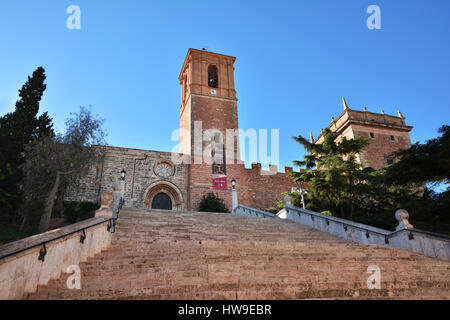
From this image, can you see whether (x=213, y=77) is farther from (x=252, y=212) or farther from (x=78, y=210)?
(x=78, y=210)

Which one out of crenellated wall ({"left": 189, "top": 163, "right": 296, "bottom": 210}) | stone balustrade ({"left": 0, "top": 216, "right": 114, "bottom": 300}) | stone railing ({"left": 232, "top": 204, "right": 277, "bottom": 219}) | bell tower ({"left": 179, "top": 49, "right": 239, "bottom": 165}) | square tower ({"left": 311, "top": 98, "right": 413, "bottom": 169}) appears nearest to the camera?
stone balustrade ({"left": 0, "top": 216, "right": 114, "bottom": 300})

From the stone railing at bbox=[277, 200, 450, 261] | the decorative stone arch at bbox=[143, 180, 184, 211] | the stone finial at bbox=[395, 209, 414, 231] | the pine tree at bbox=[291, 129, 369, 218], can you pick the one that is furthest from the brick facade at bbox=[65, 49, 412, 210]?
the stone finial at bbox=[395, 209, 414, 231]

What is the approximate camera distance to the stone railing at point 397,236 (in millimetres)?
6797

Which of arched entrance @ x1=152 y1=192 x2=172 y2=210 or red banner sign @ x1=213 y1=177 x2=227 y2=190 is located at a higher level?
red banner sign @ x1=213 y1=177 x2=227 y2=190

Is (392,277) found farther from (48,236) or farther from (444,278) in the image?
(48,236)

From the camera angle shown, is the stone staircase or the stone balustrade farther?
the stone staircase

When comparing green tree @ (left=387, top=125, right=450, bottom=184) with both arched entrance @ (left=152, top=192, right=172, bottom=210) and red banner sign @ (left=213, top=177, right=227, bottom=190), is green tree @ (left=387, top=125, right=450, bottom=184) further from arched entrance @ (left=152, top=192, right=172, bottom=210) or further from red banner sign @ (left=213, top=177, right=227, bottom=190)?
arched entrance @ (left=152, top=192, right=172, bottom=210)

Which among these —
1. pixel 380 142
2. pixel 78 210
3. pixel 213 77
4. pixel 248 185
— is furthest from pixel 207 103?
pixel 380 142

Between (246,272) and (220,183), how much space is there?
16.7 m

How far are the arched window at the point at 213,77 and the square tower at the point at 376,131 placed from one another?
1063cm

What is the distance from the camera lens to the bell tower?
2264cm

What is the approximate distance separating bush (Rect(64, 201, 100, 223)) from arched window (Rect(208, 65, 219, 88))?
45.7ft

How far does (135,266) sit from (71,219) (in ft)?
43.1
